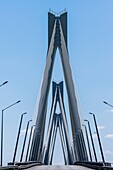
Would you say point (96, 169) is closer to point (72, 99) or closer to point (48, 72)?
point (72, 99)

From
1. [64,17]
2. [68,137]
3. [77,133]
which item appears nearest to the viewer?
[77,133]

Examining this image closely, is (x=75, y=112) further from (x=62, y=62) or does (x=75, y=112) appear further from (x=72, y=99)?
(x=62, y=62)

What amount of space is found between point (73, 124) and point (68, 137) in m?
32.0

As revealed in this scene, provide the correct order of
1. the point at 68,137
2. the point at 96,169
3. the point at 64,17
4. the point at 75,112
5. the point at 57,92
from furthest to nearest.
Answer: the point at 57,92 < the point at 68,137 < the point at 64,17 < the point at 75,112 < the point at 96,169

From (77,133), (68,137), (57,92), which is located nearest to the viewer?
(77,133)

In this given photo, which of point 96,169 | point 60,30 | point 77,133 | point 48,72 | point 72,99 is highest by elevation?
point 60,30

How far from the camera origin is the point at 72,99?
72.5 metres

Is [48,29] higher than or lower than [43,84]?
higher

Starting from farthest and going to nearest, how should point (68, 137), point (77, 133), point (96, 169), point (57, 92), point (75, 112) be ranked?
1. point (57, 92)
2. point (68, 137)
3. point (77, 133)
4. point (75, 112)
5. point (96, 169)

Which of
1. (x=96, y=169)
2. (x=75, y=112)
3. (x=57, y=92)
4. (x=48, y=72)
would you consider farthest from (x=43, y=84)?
(x=57, y=92)

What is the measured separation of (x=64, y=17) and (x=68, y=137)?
1465 inches

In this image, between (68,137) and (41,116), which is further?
(68,137)

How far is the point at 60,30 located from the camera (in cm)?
8062

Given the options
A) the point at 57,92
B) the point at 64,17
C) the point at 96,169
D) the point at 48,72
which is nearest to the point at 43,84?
the point at 48,72
